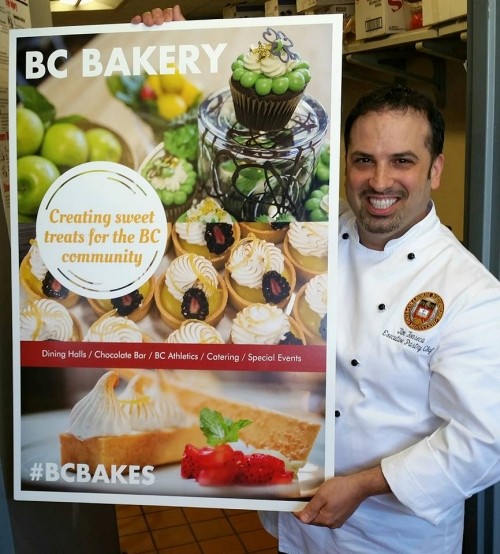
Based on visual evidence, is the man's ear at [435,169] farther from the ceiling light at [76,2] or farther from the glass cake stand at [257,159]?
the ceiling light at [76,2]

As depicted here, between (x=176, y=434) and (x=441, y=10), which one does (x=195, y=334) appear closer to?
(x=176, y=434)

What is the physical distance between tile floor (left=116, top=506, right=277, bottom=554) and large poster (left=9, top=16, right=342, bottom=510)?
150 centimetres

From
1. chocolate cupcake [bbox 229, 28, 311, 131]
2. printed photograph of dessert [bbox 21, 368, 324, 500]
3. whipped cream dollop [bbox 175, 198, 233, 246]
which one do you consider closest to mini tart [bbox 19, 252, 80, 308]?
printed photograph of dessert [bbox 21, 368, 324, 500]

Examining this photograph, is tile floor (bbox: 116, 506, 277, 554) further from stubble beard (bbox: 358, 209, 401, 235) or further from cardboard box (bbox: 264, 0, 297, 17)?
cardboard box (bbox: 264, 0, 297, 17)

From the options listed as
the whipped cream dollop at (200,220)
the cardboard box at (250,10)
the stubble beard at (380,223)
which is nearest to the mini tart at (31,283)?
the whipped cream dollop at (200,220)

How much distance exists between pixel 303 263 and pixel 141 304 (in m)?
0.32

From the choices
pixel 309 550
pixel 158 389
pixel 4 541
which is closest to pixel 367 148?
pixel 158 389

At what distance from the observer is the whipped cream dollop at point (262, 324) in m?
1.29

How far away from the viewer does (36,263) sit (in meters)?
1.34

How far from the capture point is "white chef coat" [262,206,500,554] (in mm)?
1247

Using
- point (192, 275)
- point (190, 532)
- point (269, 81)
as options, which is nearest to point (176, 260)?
point (192, 275)

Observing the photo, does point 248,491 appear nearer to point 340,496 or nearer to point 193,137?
point 340,496

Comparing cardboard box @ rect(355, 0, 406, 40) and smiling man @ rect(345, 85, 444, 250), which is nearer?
smiling man @ rect(345, 85, 444, 250)

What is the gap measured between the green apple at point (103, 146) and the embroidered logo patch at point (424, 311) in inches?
24.9
